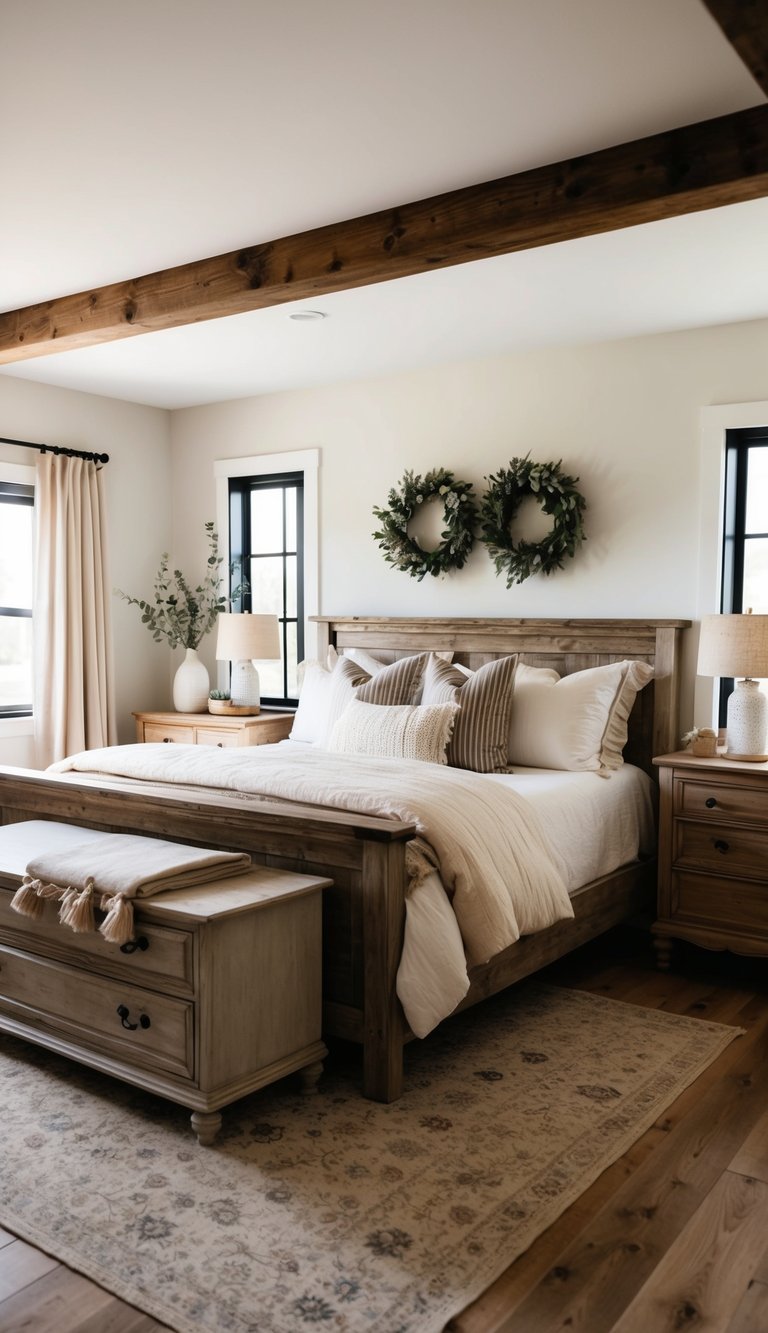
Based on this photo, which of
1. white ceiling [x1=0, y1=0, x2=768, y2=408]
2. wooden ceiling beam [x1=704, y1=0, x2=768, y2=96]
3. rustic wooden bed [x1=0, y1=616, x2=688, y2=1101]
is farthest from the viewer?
rustic wooden bed [x1=0, y1=616, x2=688, y2=1101]

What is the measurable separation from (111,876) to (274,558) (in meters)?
3.40

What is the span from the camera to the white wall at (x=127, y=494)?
18.0 feet

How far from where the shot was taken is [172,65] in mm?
2373

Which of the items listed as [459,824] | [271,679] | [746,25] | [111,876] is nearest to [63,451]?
[271,679]

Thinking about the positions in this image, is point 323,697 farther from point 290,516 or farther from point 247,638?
point 290,516

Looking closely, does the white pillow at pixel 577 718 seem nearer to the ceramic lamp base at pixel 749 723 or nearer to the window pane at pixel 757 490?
the ceramic lamp base at pixel 749 723

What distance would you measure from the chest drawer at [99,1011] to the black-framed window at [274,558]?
2.91m

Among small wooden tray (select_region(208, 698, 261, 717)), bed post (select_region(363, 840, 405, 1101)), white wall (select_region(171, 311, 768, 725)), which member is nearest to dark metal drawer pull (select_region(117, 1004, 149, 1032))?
bed post (select_region(363, 840, 405, 1101))

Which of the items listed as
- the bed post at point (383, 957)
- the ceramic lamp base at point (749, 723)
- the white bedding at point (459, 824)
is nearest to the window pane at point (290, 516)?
the white bedding at point (459, 824)

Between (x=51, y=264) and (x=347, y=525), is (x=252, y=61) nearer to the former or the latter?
(x=51, y=264)

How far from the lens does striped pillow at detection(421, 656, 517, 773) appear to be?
13.4ft

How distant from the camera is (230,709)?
5535 mm

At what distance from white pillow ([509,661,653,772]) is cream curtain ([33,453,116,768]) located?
240 centimetres

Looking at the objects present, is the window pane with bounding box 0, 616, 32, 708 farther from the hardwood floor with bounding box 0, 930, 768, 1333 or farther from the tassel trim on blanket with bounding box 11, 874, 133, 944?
Result: the hardwood floor with bounding box 0, 930, 768, 1333
